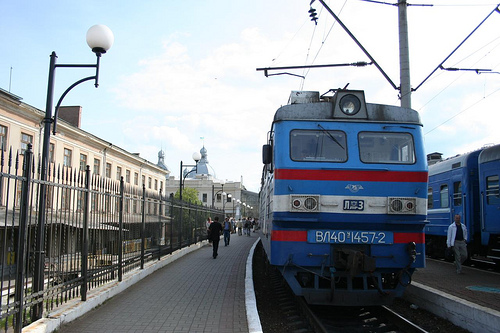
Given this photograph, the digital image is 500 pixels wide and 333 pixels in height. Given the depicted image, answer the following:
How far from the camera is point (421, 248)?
6723 millimetres

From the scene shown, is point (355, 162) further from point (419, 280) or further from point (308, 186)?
point (419, 280)

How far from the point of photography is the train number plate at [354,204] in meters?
6.63

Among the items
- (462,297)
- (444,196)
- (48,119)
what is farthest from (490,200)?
(48,119)

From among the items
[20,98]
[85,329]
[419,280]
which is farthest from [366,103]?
[20,98]

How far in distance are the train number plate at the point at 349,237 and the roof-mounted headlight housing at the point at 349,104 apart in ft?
6.30

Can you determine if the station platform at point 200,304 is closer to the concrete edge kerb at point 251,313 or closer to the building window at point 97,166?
the concrete edge kerb at point 251,313

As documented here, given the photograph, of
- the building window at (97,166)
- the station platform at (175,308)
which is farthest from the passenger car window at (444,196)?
the building window at (97,166)

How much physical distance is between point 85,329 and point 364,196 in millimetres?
4445

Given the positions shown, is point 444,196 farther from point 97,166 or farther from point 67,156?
point 97,166

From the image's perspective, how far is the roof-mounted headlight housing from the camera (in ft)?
23.5

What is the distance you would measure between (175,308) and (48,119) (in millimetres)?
3694

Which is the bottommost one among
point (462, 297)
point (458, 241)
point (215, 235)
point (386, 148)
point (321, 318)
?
point (321, 318)

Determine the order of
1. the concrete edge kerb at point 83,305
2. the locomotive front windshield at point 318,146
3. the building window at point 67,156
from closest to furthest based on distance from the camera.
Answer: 1. the concrete edge kerb at point 83,305
2. the locomotive front windshield at point 318,146
3. the building window at point 67,156

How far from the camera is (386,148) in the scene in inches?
279
